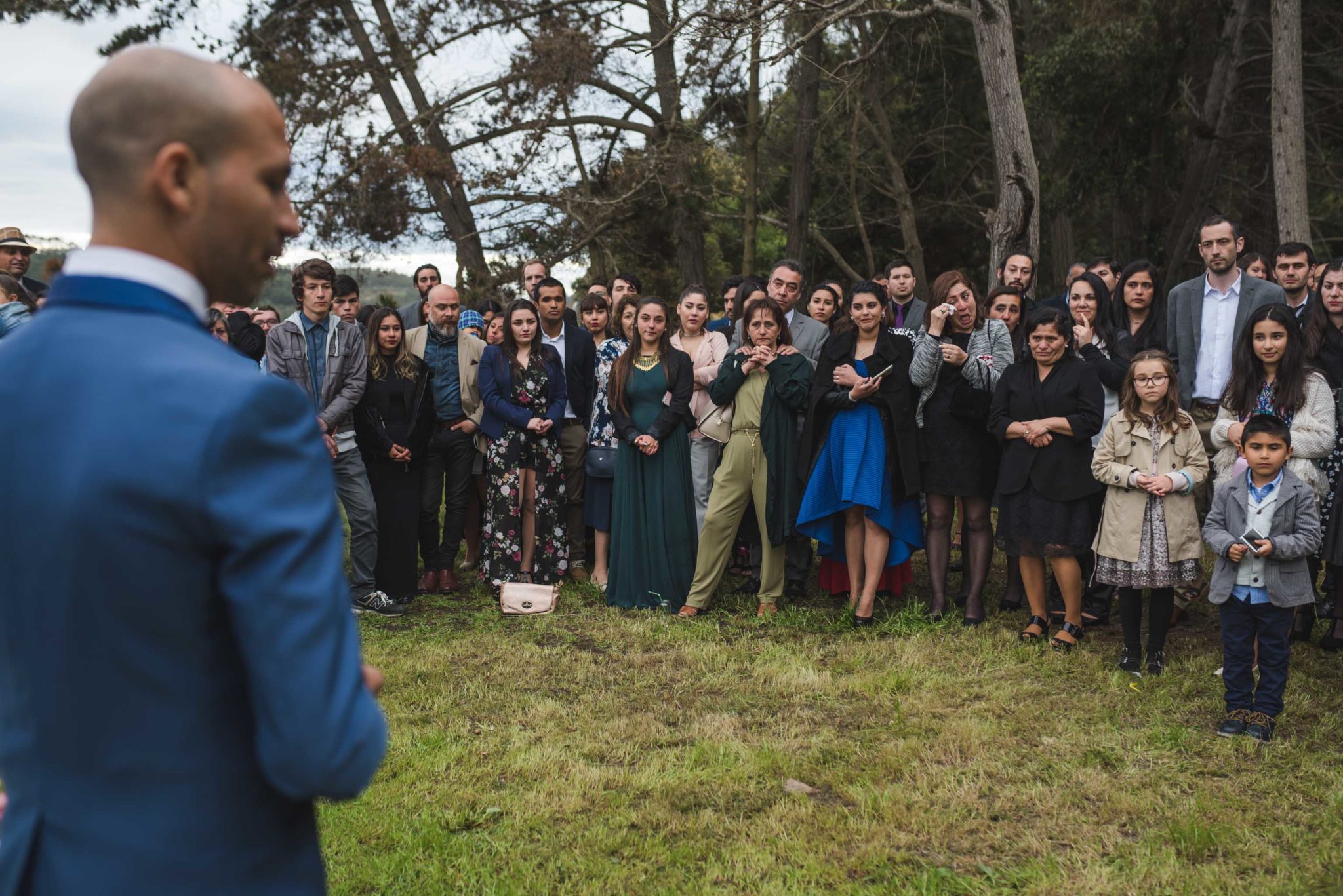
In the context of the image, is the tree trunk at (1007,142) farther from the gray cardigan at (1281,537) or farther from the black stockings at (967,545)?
the gray cardigan at (1281,537)

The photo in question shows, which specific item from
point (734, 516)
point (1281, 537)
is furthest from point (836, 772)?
point (734, 516)

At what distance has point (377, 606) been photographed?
7.51 metres

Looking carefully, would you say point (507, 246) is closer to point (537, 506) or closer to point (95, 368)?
point (537, 506)

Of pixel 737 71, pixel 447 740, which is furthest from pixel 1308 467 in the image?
pixel 737 71

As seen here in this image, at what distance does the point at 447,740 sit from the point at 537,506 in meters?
3.23

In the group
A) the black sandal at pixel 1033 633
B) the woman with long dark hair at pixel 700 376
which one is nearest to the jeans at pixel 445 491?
the woman with long dark hair at pixel 700 376

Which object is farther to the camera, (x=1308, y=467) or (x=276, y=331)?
(x=276, y=331)

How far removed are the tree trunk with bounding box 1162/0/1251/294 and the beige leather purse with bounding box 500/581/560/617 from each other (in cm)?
1338

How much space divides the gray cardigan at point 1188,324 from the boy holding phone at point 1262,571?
1.84 m

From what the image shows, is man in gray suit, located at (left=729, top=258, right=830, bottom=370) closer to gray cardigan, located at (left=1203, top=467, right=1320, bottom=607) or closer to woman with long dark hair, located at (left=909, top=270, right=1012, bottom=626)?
woman with long dark hair, located at (left=909, top=270, right=1012, bottom=626)

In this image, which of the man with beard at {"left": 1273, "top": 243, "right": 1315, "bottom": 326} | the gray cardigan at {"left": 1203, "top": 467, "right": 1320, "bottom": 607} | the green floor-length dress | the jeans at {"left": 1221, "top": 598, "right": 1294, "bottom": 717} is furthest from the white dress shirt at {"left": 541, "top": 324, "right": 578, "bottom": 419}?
the man with beard at {"left": 1273, "top": 243, "right": 1315, "bottom": 326}

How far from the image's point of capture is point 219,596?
48.6 inches

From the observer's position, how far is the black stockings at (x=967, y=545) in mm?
6816

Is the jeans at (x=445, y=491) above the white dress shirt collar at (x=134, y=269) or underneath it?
underneath
